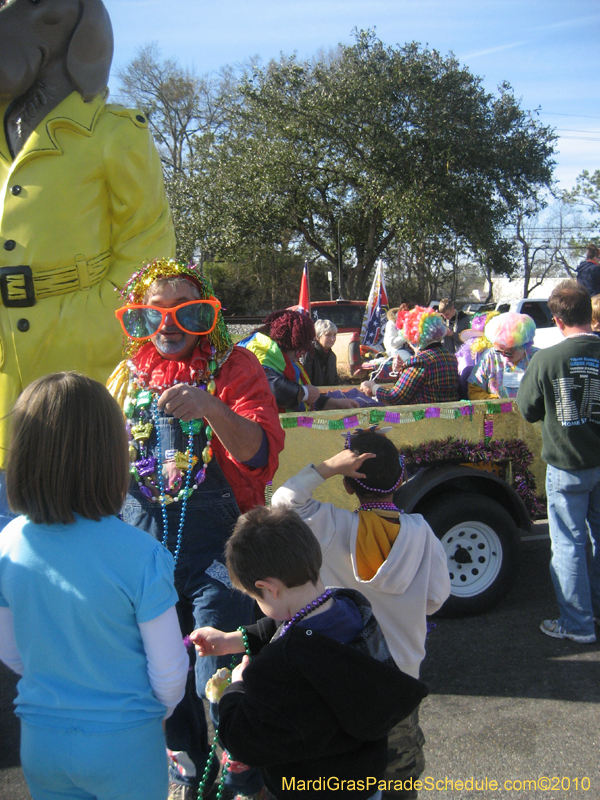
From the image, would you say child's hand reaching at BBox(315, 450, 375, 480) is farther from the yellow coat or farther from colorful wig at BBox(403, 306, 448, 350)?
colorful wig at BBox(403, 306, 448, 350)

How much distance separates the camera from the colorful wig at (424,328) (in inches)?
178

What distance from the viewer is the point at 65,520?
1.51 metres

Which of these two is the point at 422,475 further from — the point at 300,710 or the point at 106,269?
A: the point at 300,710

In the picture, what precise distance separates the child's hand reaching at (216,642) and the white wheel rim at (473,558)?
2266 millimetres

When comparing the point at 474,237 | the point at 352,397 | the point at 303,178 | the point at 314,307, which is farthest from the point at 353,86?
the point at 352,397

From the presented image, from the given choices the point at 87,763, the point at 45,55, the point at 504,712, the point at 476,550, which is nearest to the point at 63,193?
the point at 45,55

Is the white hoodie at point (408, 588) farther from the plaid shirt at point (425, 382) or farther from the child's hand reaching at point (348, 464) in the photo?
the plaid shirt at point (425, 382)

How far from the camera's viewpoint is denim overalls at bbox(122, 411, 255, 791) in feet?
6.82

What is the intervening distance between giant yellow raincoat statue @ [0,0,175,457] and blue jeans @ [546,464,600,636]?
7.88 ft

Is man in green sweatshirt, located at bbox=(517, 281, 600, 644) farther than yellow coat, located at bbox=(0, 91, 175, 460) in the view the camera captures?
Yes

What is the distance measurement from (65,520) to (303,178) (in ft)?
74.9

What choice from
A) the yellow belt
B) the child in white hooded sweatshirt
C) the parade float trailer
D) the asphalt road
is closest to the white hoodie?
the child in white hooded sweatshirt

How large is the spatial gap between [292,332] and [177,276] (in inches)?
78.7

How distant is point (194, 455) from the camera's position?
7.04ft
